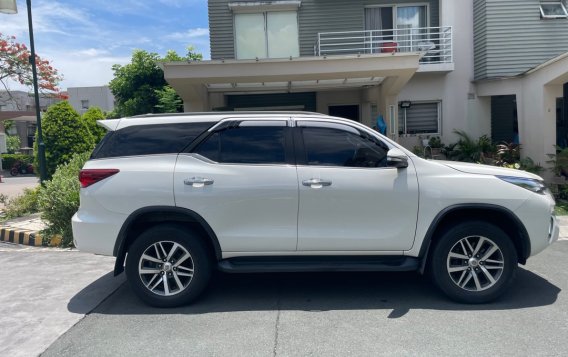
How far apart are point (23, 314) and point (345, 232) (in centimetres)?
347

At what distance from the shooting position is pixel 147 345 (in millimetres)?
4156

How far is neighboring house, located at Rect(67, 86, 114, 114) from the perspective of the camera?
5497 centimetres

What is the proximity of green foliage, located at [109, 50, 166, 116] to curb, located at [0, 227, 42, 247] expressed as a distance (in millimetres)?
11808

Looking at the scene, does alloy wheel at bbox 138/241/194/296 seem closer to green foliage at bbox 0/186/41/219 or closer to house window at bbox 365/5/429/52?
green foliage at bbox 0/186/41/219

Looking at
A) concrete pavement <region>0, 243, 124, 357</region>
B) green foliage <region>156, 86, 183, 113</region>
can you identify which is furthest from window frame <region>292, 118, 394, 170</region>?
green foliage <region>156, 86, 183, 113</region>

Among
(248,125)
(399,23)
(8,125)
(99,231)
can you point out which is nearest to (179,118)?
(248,125)

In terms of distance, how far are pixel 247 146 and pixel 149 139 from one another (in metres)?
1.05

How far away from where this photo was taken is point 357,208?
4.85 m

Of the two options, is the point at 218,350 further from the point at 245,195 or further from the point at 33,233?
the point at 33,233

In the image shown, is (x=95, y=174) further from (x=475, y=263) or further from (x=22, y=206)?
(x=22, y=206)

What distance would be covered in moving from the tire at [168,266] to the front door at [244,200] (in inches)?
11.3

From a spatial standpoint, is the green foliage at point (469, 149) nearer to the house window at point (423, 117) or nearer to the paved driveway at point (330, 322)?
the house window at point (423, 117)

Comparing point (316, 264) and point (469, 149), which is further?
point (469, 149)

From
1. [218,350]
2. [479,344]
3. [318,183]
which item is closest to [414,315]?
[479,344]
